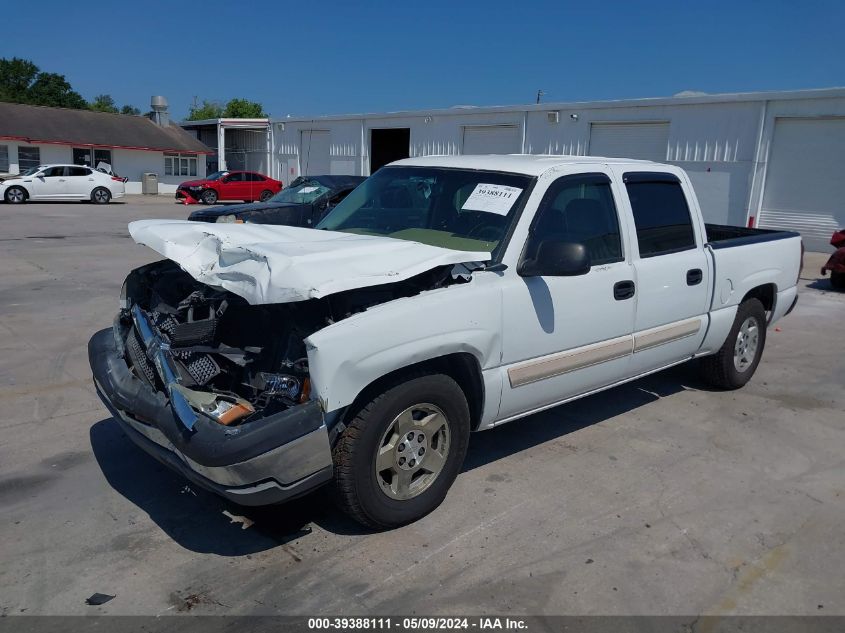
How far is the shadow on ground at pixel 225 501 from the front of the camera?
3.73m

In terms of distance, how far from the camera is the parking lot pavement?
10.7 ft

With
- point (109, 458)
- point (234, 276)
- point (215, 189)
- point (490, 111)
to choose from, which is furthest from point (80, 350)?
point (215, 189)

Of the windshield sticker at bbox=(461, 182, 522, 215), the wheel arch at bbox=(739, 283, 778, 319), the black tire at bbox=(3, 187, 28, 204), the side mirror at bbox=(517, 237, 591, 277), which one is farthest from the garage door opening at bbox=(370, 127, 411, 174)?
the side mirror at bbox=(517, 237, 591, 277)

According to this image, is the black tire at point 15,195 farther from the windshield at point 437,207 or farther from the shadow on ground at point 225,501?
the windshield at point 437,207

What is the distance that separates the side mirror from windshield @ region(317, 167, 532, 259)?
0.73ft

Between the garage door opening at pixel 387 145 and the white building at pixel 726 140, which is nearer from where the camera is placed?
the white building at pixel 726 140

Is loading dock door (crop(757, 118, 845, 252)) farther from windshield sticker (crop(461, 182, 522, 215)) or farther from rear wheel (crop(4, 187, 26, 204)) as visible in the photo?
rear wheel (crop(4, 187, 26, 204))

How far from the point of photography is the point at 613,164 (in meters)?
4.94

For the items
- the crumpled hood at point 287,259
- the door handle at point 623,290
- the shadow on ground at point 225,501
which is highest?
the crumpled hood at point 287,259

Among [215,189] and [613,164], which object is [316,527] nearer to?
[613,164]

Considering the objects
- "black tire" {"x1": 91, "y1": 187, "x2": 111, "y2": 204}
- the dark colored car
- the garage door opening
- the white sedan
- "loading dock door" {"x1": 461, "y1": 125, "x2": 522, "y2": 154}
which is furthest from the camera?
the garage door opening

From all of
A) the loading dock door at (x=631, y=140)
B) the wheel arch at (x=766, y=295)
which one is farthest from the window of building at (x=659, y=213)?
the loading dock door at (x=631, y=140)

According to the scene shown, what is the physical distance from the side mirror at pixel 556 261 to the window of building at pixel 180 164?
42.1m

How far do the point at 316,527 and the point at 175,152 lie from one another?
41692 millimetres
